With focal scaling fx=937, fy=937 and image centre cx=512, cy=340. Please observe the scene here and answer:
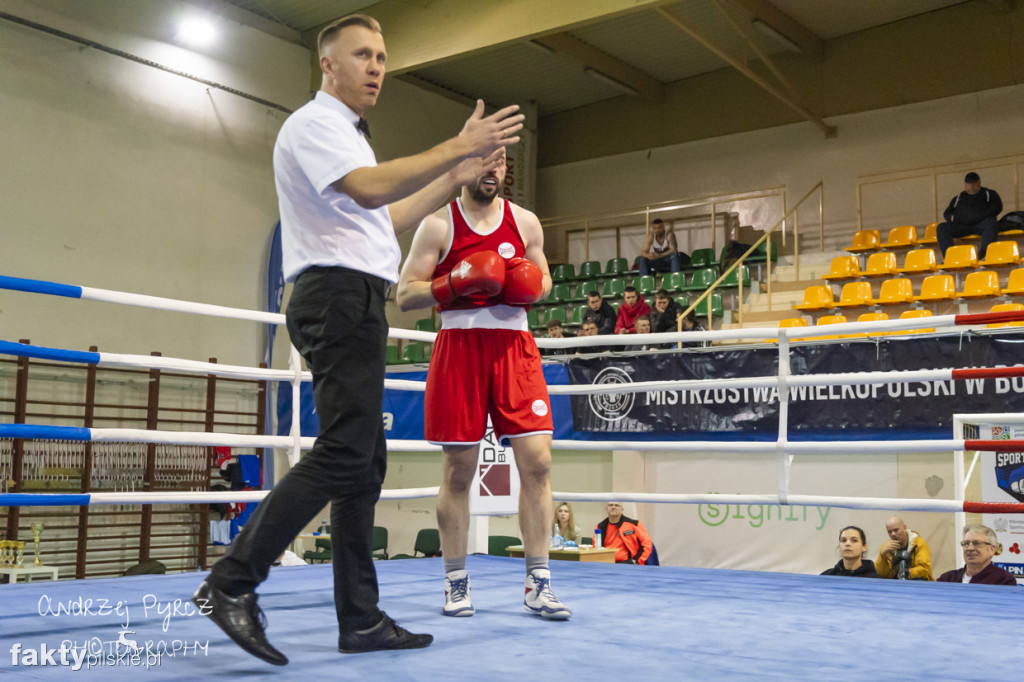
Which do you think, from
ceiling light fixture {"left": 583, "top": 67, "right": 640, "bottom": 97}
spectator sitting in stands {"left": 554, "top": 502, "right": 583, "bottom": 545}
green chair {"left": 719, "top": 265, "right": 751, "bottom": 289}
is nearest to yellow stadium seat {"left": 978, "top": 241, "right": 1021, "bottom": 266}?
green chair {"left": 719, "top": 265, "right": 751, "bottom": 289}

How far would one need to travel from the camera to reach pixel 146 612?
2.09 metres

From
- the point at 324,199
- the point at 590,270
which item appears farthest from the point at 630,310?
the point at 324,199

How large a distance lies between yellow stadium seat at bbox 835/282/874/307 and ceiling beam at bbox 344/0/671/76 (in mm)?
→ 3324

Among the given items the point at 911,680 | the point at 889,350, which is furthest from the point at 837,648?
the point at 889,350

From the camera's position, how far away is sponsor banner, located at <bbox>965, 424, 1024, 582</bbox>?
5328 mm

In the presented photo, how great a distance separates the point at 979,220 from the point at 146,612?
900cm

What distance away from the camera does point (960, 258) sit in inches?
352

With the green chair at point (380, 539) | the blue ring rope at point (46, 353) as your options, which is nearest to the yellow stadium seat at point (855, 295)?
the green chair at point (380, 539)

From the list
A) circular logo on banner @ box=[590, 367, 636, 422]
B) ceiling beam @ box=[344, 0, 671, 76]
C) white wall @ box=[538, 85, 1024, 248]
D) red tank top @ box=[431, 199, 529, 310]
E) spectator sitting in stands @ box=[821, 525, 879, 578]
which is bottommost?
spectator sitting in stands @ box=[821, 525, 879, 578]

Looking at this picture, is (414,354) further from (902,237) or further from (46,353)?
(46,353)

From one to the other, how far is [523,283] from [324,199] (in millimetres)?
743

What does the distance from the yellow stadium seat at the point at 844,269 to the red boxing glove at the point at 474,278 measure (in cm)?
811

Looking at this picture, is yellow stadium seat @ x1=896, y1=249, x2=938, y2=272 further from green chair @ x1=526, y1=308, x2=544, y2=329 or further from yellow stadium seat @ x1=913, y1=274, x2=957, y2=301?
green chair @ x1=526, y1=308, x2=544, y2=329

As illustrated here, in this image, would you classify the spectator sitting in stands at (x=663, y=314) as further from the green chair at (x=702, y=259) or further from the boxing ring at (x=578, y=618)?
the boxing ring at (x=578, y=618)
